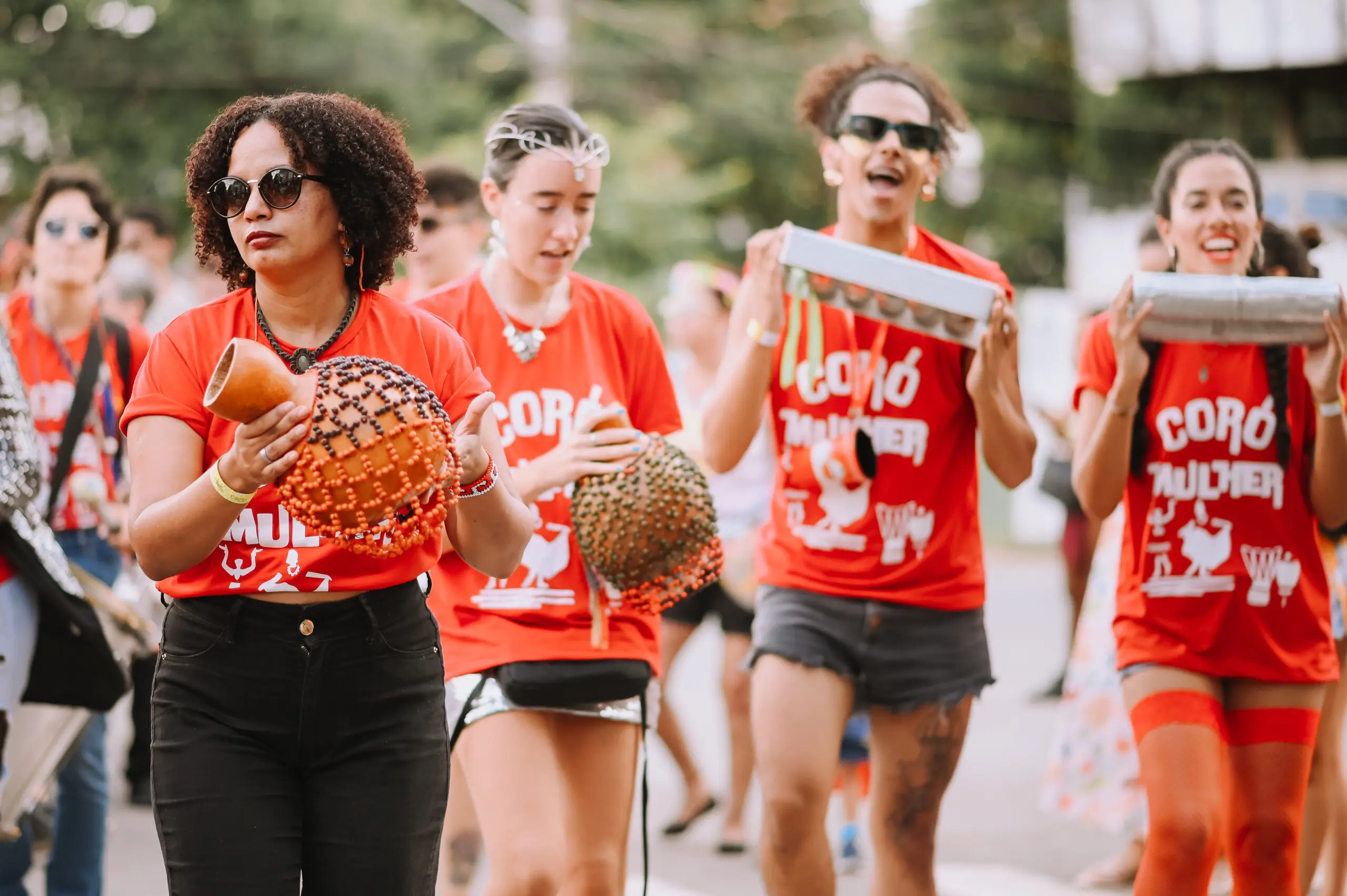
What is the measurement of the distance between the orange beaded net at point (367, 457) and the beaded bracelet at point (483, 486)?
0.28 m

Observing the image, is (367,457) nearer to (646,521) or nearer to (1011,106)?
(646,521)

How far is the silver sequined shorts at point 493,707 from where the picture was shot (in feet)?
13.9

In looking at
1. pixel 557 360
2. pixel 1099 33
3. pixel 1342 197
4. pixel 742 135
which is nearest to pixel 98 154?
pixel 742 135

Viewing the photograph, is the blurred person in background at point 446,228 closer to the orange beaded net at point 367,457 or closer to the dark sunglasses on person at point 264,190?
the dark sunglasses on person at point 264,190

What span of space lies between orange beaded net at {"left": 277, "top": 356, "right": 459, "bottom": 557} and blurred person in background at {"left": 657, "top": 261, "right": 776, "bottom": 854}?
3.91 metres

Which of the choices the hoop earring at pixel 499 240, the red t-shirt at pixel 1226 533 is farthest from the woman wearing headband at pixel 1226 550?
the hoop earring at pixel 499 240

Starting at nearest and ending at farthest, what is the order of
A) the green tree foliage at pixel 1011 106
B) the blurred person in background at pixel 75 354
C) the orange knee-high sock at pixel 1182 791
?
1. the orange knee-high sock at pixel 1182 791
2. the blurred person in background at pixel 75 354
3. the green tree foliage at pixel 1011 106

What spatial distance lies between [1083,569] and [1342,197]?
12781mm

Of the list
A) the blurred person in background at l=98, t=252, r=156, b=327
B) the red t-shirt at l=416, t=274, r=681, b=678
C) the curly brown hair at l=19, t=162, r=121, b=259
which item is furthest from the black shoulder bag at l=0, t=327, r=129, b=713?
the blurred person in background at l=98, t=252, r=156, b=327

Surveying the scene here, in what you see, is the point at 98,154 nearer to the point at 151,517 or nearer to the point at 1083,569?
the point at 1083,569

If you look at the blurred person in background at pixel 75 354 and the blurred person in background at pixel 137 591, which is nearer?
the blurred person in background at pixel 75 354

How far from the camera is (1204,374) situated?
456 centimetres

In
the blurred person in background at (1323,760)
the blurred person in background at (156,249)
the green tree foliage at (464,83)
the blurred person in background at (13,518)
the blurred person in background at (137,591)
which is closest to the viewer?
the blurred person in background at (13,518)

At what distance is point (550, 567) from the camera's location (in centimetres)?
434
